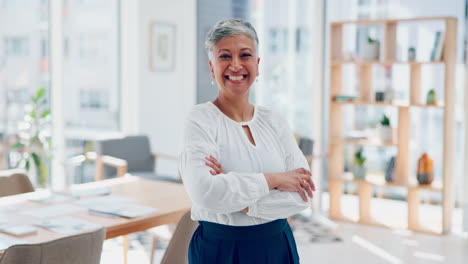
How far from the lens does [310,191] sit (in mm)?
2045

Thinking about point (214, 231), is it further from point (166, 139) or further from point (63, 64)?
point (166, 139)

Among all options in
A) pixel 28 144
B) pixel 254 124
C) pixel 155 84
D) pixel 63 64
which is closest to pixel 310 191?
pixel 254 124

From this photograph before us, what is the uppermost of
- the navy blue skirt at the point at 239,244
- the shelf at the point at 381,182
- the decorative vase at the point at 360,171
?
the navy blue skirt at the point at 239,244

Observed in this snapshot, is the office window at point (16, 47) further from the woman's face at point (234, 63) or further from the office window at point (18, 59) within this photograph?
the woman's face at point (234, 63)

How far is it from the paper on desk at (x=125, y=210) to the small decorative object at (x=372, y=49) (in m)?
3.28

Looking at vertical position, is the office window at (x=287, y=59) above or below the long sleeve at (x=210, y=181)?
above

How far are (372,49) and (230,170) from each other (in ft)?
13.4

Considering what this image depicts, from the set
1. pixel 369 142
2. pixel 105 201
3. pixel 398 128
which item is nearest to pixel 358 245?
pixel 369 142

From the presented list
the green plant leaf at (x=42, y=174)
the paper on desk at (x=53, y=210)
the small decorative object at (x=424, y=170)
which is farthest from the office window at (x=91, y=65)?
the small decorative object at (x=424, y=170)

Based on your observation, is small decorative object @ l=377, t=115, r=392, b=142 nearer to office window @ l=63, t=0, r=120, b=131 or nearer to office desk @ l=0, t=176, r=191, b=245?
office desk @ l=0, t=176, r=191, b=245

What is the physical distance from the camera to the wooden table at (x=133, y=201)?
274cm

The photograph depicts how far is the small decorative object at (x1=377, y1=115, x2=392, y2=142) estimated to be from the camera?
5.61 meters

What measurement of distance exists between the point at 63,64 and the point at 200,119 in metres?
4.29

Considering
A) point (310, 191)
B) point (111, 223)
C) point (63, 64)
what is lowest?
point (111, 223)
